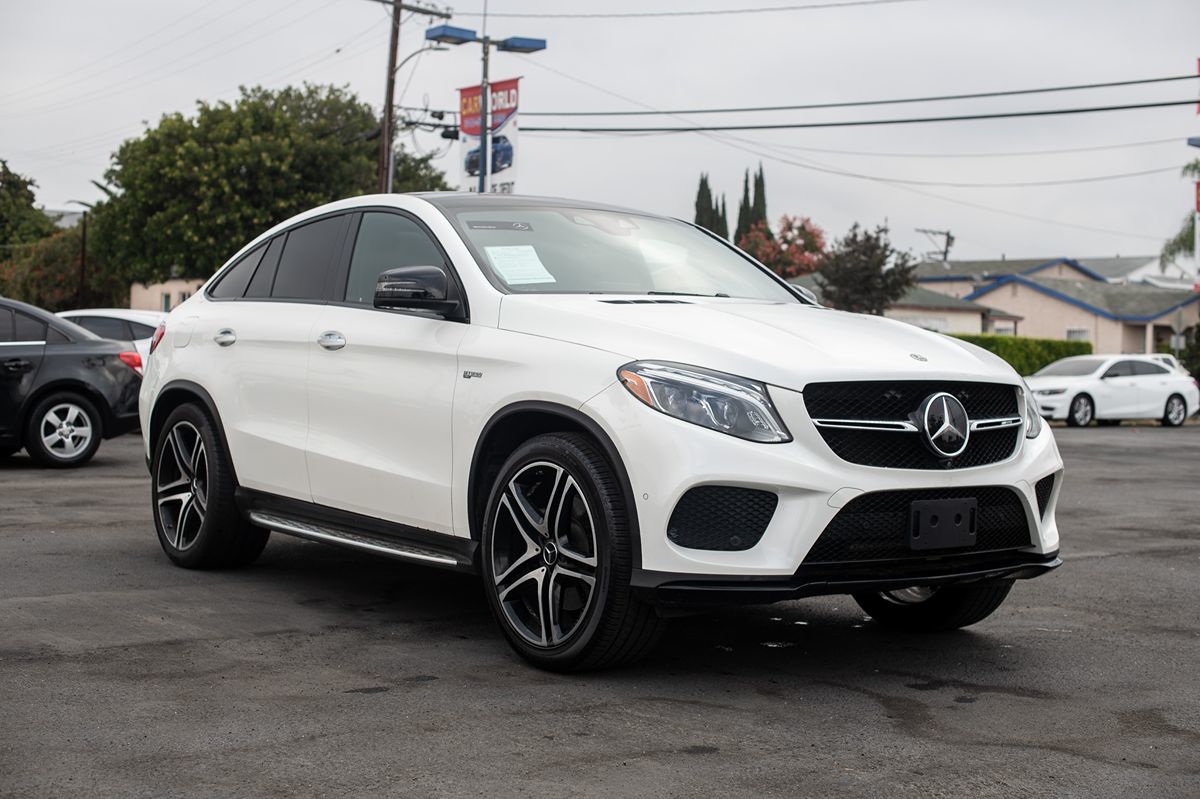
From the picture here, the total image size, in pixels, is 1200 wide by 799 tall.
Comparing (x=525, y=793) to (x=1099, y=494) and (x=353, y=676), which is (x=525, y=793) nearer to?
(x=353, y=676)

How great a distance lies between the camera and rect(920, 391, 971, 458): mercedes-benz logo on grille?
16.2 feet

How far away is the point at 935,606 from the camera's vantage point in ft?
19.9

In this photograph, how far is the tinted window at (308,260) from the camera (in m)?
6.77

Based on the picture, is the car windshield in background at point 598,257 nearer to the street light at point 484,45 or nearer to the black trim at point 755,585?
the black trim at point 755,585

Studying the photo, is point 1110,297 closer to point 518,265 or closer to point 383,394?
point 518,265

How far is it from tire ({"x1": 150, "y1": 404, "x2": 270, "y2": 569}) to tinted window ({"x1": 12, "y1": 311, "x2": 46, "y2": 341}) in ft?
18.9

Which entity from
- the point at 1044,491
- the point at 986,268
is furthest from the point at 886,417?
the point at 986,268

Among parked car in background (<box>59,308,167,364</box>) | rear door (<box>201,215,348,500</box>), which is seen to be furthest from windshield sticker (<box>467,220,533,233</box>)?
parked car in background (<box>59,308,167,364</box>)

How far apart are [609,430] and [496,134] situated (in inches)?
1133

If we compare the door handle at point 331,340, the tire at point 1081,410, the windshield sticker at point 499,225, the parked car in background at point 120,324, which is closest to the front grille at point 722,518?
the windshield sticker at point 499,225

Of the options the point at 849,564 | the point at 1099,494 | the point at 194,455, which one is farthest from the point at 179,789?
the point at 1099,494

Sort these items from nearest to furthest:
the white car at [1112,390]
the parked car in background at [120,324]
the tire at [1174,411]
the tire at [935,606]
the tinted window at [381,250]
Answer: the tire at [935,606] → the tinted window at [381,250] → the parked car in background at [120,324] → the white car at [1112,390] → the tire at [1174,411]

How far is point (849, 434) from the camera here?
4.82 metres

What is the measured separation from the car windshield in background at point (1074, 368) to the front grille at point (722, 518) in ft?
86.0
